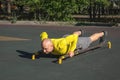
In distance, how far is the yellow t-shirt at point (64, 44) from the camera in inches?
296

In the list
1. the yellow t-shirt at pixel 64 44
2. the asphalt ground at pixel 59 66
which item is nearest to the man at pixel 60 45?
the yellow t-shirt at pixel 64 44

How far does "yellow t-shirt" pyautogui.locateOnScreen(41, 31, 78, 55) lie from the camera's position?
753cm

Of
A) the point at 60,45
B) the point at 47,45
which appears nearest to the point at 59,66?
the point at 60,45

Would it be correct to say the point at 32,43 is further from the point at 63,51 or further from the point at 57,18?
the point at 57,18

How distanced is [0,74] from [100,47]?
4.09 meters

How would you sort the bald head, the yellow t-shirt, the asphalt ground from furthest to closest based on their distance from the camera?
the yellow t-shirt → the bald head → the asphalt ground

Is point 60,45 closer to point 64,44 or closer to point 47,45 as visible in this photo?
point 64,44

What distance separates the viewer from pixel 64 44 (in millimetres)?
7508

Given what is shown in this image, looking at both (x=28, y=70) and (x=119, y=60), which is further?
(x=119, y=60)

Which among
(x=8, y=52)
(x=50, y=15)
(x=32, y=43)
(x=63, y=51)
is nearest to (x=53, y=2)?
(x=50, y=15)

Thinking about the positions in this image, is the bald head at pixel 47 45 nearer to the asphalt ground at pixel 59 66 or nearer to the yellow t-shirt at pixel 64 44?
the yellow t-shirt at pixel 64 44

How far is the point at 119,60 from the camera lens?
825 cm

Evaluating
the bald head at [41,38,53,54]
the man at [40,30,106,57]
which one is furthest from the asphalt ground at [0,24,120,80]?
the bald head at [41,38,53,54]

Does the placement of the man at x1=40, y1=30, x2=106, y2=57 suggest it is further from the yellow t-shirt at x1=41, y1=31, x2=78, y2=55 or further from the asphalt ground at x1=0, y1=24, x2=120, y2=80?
the asphalt ground at x1=0, y1=24, x2=120, y2=80
